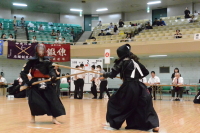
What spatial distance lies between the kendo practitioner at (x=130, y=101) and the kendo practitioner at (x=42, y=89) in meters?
1.19

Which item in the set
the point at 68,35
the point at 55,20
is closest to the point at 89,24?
the point at 55,20

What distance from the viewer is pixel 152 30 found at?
18.8m

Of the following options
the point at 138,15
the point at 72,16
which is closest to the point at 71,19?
the point at 72,16

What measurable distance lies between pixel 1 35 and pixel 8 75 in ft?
11.1

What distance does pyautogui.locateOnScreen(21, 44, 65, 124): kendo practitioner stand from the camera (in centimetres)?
510

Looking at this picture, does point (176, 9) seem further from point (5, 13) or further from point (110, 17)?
point (5, 13)

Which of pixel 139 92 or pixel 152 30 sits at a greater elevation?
pixel 152 30

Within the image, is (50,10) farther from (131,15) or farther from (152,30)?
(152,30)

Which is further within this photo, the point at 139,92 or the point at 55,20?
the point at 55,20

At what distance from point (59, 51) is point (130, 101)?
12.4m

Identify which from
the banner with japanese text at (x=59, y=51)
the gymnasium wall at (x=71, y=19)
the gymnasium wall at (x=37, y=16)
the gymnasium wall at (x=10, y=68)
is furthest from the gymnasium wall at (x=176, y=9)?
the gymnasium wall at (x=10, y=68)

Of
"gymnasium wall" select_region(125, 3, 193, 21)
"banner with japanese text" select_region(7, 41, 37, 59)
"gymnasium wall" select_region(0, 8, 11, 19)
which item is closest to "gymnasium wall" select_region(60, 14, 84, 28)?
"gymnasium wall" select_region(125, 3, 193, 21)

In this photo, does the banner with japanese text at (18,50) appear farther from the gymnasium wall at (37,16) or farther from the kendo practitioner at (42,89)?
the kendo practitioner at (42,89)

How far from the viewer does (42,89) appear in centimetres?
516
